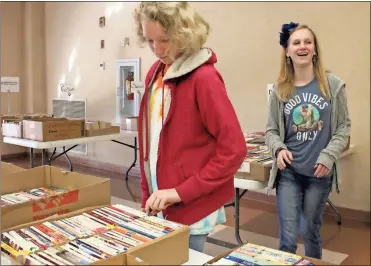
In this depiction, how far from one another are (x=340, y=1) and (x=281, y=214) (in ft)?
7.02

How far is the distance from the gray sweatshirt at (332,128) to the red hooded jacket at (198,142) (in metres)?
0.88

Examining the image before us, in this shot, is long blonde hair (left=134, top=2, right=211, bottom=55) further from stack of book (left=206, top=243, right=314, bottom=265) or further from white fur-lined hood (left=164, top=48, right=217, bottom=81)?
stack of book (left=206, top=243, right=314, bottom=265)

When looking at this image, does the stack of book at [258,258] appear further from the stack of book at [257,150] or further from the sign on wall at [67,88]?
the sign on wall at [67,88]

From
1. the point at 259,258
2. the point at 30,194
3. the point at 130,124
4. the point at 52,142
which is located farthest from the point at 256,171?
the point at 130,124

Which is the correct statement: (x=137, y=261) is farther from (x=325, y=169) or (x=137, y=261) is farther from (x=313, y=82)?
(x=313, y=82)

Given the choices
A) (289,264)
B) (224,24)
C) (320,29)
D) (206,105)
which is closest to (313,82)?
(206,105)

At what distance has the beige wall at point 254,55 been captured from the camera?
3366mm

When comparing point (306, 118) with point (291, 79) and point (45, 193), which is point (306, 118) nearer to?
point (291, 79)

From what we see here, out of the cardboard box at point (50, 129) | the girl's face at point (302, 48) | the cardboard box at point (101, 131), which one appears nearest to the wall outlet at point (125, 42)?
the cardboard box at point (101, 131)

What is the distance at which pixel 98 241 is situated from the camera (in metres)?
0.92

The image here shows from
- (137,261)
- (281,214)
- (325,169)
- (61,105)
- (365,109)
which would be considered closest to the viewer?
(137,261)

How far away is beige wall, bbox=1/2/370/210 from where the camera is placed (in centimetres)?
337

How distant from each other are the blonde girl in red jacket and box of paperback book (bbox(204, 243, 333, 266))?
0.20 metres

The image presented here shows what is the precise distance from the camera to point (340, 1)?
11.1 feet
